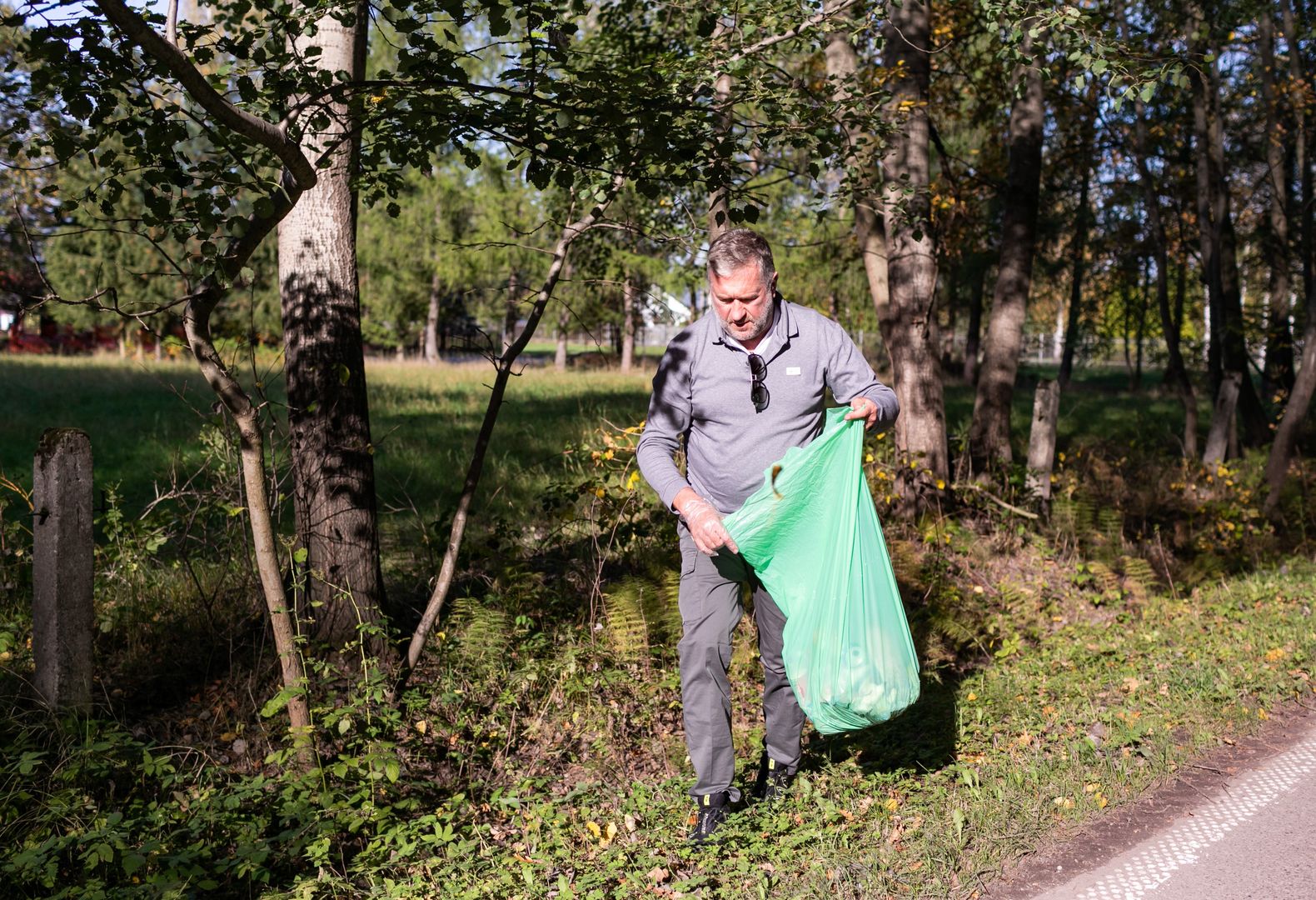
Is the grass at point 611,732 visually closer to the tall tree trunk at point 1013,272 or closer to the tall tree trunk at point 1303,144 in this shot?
the tall tree trunk at point 1013,272

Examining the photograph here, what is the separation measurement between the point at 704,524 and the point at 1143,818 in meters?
2.03

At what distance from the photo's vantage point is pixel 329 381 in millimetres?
4914

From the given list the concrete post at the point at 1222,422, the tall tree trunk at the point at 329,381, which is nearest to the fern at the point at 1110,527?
the concrete post at the point at 1222,422

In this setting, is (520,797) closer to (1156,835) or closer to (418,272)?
(1156,835)

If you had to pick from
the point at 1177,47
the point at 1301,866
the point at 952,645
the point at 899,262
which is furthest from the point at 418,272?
the point at 1301,866

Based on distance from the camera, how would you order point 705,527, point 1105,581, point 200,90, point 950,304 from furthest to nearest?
point 950,304 < point 1105,581 < point 705,527 < point 200,90

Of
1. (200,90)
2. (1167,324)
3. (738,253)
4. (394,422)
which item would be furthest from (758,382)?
(1167,324)

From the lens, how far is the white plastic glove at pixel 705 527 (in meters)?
3.50

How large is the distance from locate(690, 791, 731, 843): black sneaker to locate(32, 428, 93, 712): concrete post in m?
2.51

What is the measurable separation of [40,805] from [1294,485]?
1096 cm

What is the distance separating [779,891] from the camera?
3393 mm

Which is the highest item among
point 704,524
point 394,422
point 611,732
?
point 704,524

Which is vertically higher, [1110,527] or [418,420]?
[418,420]

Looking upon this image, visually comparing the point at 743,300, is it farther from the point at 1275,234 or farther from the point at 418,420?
the point at 1275,234
